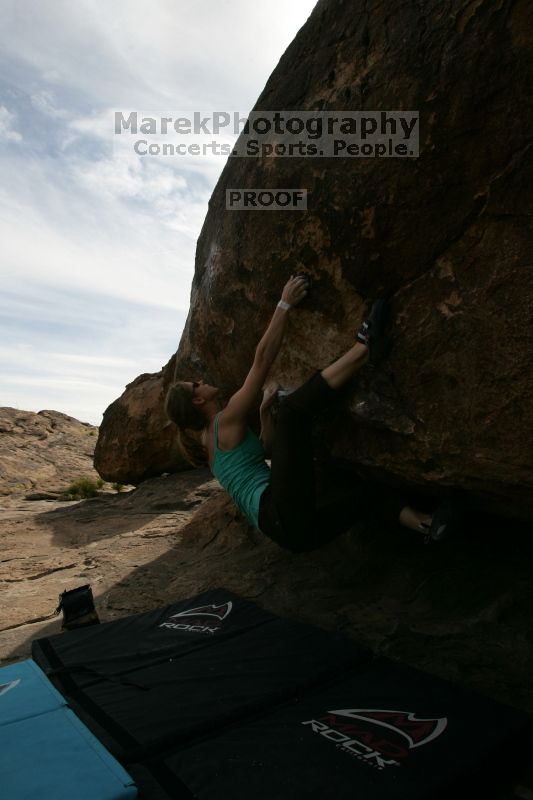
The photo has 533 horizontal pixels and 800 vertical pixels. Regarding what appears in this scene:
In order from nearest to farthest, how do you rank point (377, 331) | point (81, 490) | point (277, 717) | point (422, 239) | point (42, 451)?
point (277, 717) < point (422, 239) < point (377, 331) < point (81, 490) < point (42, 451)

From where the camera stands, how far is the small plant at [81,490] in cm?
995

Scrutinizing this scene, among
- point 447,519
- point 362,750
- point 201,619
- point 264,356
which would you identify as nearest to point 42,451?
point 201,619

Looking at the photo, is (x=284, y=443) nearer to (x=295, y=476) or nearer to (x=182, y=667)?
(x=295, y=476)

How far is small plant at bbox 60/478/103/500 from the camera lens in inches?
392

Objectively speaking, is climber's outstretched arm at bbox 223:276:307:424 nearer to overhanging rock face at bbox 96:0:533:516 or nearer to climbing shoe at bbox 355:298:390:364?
overhanging rock face at bbox 96:0:533:516

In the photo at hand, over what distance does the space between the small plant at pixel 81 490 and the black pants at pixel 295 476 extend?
290 inches

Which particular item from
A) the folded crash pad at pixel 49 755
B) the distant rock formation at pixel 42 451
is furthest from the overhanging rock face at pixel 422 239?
the distant rock formation at pixel 42 451

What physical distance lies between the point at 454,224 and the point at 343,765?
7.10ft

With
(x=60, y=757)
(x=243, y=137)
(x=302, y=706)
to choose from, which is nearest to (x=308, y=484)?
(x=302, y=706)

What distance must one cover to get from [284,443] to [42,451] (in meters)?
10.4

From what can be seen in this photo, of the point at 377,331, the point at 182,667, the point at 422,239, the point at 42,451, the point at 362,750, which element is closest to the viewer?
the point at 362,750

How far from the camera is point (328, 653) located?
299cm

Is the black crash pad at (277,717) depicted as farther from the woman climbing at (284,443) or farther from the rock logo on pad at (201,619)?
the woman climbing at (284,443)

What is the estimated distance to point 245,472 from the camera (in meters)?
3.50
